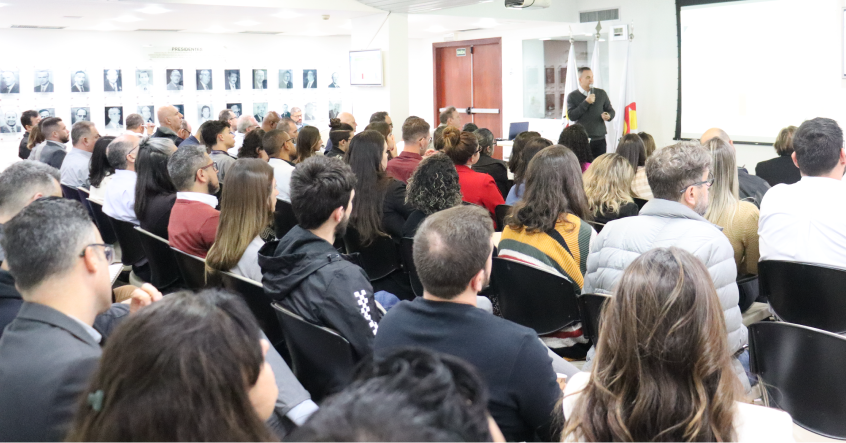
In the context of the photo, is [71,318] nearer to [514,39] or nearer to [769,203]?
[769,203]

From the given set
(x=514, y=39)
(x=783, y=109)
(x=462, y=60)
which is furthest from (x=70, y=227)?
(x=462, y=60)

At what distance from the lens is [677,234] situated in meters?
2.43

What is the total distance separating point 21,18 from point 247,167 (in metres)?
8.36

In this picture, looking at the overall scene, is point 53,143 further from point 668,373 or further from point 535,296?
point 668,373

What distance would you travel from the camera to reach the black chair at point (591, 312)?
2426mm

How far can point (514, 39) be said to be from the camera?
12.4 m

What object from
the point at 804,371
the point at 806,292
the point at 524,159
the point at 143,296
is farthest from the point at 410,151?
the point at 804,371

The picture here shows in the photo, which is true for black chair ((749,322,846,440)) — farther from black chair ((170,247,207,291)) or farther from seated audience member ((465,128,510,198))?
seated audience member ((465,128,510,198))

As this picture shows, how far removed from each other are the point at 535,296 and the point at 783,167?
3.61 m

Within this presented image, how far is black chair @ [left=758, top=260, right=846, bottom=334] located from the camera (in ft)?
8.25

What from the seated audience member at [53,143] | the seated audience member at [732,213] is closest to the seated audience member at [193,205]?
the seated audience member at [732,213]

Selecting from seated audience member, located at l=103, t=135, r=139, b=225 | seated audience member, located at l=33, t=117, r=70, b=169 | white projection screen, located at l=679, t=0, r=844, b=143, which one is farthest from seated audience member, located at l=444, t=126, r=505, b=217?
white projection screen, located at l=679, t=0, r=844, b=143

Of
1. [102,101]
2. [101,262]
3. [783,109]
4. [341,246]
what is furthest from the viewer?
[102,101]

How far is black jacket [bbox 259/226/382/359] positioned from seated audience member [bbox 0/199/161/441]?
1.66ft
